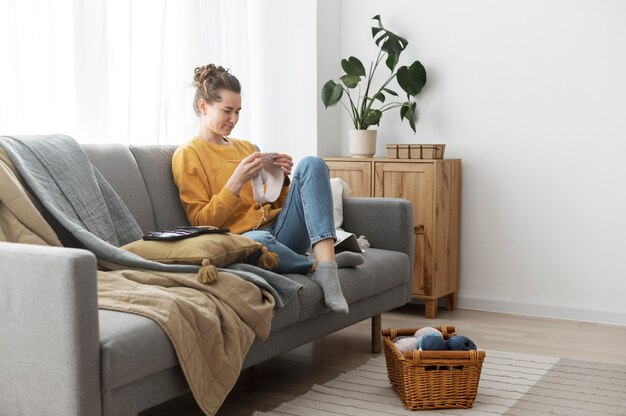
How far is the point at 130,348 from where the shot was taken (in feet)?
6.34

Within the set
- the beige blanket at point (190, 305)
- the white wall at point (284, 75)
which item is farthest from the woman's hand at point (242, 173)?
the white wall at point (284, 75)

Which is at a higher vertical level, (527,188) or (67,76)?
(67,76)

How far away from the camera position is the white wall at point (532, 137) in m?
4.02

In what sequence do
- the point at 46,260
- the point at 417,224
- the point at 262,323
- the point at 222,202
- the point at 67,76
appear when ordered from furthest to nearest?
1. the point at 417,224
2. the point at 67,76
3. the point at 222,202
4. the point at 262,323
5. the point at 46,260

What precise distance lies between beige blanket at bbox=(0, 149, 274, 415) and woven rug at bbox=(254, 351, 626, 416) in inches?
16.6

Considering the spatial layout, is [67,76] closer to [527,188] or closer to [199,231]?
[199,231]

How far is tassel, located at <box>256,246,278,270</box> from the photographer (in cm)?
265

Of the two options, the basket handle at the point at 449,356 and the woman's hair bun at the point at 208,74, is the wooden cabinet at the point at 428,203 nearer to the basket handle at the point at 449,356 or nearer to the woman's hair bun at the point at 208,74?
the woman's hair bun at the point at 208,74

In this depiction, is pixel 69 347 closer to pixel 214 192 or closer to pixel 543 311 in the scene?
pixel 214 192

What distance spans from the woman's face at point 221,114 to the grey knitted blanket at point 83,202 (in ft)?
1.82

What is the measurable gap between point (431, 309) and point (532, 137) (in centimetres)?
104

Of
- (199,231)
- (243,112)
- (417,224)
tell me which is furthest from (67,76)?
(417,224)

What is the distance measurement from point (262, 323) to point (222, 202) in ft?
2.11

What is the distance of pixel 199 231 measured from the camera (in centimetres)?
251
